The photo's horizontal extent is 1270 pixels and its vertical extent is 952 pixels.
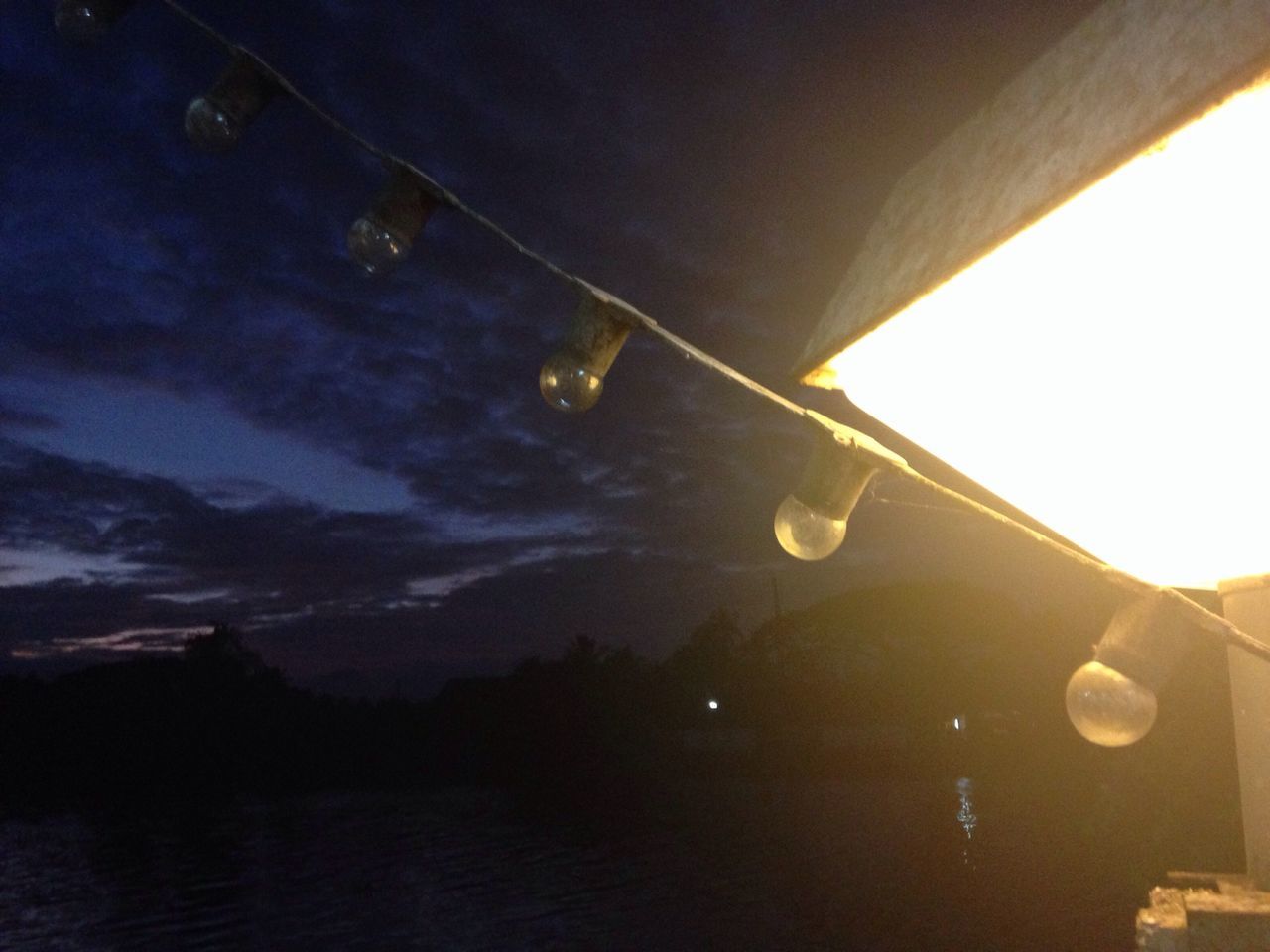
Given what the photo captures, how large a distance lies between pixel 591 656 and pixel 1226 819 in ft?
204

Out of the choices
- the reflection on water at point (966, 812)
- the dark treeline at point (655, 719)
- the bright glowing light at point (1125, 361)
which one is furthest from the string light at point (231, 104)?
the reflection on water at point (966, 812)

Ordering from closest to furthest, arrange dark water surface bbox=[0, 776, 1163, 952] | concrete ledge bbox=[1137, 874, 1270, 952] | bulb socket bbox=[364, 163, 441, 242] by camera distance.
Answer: bulb socket bbox=[364, 163, 441, 242] < concrete ledge bbox=[1137, 874, 1270, 952] < dark water surface bbox=[0, 776, 1163, 952]

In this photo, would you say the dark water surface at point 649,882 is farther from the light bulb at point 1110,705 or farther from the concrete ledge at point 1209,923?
the light bulb at point 1110,705

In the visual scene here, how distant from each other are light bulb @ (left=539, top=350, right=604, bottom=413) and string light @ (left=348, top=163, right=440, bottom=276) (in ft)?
1.81

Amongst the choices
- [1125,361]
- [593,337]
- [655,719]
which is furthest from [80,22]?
[655,719]

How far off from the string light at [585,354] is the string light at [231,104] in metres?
1.20

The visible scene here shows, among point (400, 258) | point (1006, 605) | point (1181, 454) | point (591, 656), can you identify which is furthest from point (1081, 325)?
point (591, 656)

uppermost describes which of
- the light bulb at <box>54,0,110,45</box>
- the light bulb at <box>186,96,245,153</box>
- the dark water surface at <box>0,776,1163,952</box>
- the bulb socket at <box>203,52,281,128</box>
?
the light bulb at <box>54,0,110,45</box>

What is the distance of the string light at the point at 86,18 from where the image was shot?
2.71m

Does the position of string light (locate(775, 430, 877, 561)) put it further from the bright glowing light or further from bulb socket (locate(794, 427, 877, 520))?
the bright glowing light

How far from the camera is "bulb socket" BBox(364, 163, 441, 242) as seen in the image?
94.1 inches

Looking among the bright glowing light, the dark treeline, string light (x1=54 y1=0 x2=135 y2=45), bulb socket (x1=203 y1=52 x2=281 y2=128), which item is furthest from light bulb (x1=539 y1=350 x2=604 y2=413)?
the dark treeline

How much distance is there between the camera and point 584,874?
141 feet

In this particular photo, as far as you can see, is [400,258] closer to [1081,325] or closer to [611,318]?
[611,318]
